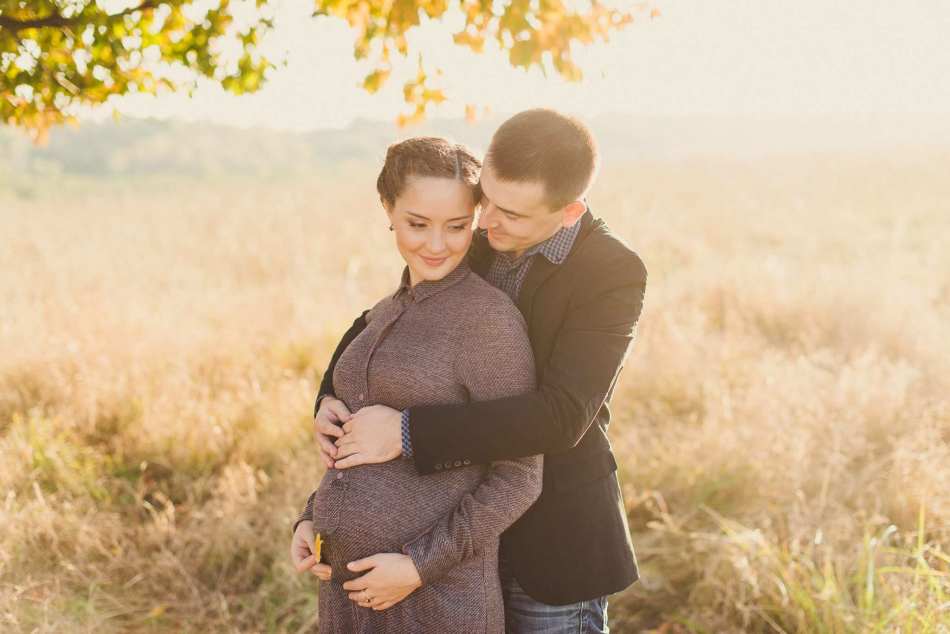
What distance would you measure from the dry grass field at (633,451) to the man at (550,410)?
4.44 ft

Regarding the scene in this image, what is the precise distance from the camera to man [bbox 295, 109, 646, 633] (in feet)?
6.23

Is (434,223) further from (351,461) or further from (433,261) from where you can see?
(351,461)

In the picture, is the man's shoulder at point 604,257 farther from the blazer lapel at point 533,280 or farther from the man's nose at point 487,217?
the man's nose at point 487,217

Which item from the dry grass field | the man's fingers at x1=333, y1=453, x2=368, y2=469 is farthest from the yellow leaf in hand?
the dry grass field

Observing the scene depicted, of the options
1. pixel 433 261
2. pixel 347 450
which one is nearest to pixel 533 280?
pixel 433 261

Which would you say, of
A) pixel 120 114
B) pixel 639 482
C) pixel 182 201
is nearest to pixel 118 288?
pixel 120 114

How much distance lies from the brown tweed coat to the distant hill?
45854mm

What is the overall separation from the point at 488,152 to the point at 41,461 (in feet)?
10.7

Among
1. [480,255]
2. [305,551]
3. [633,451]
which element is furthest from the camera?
[633,451]

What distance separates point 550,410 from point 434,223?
57 centimetres

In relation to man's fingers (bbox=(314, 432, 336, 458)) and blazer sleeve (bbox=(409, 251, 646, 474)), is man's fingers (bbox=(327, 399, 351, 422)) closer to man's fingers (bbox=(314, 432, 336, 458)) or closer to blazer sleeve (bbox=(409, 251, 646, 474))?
Result: man's fingers (bbox=(314, 432, 336, 458))

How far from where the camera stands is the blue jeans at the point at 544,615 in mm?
2145

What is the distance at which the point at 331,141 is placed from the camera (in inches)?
3164

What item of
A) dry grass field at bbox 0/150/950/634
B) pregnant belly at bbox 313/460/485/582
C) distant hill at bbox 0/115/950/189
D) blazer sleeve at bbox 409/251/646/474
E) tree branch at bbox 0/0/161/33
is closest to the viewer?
blazer sleeve at bbox 409/251/646/474
